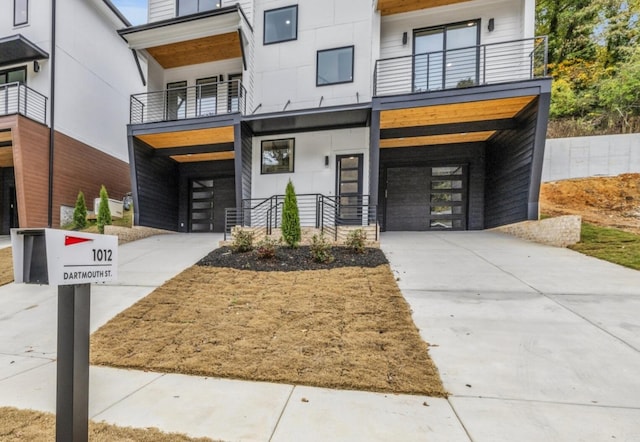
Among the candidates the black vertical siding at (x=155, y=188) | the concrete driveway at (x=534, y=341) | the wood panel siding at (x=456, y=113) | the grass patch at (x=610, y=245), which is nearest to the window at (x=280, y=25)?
the wood panel siding at (x=456, y=113)

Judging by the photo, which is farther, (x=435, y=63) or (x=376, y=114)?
(x=435, y=63)

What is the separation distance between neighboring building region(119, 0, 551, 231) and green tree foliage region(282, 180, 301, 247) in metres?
1.04

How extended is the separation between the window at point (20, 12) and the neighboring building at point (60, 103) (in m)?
0.03

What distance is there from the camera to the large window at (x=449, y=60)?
29.9 ft

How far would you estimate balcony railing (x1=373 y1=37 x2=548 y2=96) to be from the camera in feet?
28.8

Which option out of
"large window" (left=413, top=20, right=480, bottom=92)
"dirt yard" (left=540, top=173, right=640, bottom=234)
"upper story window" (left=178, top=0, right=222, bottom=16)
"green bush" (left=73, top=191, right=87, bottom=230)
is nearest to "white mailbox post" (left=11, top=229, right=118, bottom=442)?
"large window" (left=413, top=20, right=480, bottom=92)

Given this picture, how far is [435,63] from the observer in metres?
9.29

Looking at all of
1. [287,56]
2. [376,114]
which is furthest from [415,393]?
[287,56]

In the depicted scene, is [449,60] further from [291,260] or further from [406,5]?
[291,260]

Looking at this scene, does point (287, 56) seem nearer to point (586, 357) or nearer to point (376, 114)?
point (376, 114)

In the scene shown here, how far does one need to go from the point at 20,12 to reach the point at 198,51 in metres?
7.29

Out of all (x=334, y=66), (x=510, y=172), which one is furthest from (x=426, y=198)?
(x=334, y=66)

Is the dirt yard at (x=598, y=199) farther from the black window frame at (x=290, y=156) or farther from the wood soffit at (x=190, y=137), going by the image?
the wood soffit at (x=190, y=137)

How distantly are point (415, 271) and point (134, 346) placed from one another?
4538mm
